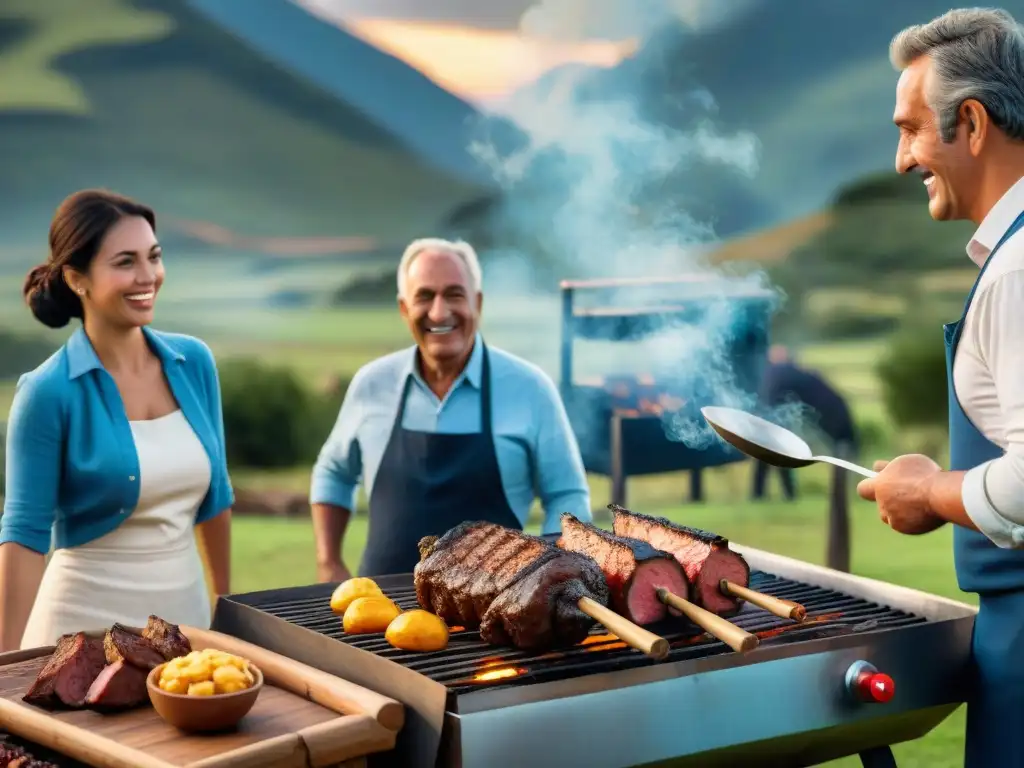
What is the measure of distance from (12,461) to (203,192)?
8.19m

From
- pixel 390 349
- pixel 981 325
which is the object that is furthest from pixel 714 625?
pixel 390 349

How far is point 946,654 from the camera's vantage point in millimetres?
2660

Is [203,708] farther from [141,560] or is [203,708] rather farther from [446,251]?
[446,251]

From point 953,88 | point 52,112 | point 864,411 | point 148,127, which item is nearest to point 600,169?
point 864,411

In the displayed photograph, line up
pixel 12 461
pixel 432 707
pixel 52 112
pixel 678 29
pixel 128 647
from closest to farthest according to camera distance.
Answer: pixel 432 707 < pixel 128 647 < pixel 12 461 < pixel 52 112 < pixel 678 29

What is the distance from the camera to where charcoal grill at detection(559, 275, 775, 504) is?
26.3 ft

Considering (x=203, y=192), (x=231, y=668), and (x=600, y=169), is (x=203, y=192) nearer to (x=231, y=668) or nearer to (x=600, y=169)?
(x=600, y=169)

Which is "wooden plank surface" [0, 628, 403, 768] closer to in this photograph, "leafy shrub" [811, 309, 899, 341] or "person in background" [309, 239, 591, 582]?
"person in background" [309, 239, 591, 582]

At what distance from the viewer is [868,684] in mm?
2494

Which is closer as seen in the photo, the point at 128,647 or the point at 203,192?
the point at 128,647

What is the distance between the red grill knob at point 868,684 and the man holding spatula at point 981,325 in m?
0.26

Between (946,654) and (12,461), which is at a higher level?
(12,461)

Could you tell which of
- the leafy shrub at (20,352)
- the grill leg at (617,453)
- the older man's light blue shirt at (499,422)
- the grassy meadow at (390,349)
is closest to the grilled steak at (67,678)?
the older man's light blue shirt at (499,422)

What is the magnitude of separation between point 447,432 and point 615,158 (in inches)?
307
